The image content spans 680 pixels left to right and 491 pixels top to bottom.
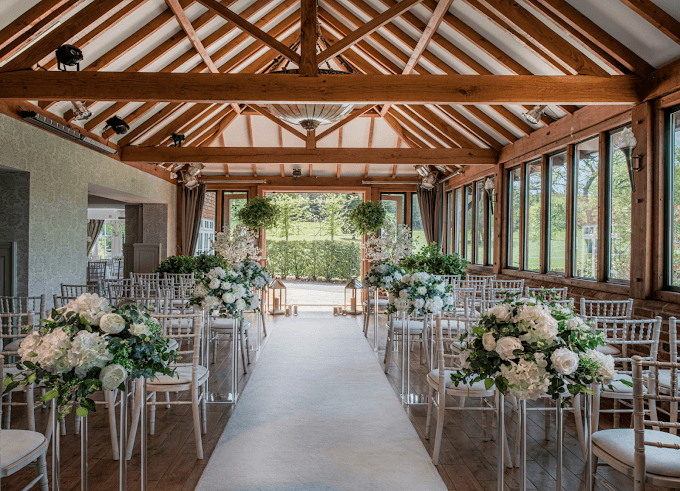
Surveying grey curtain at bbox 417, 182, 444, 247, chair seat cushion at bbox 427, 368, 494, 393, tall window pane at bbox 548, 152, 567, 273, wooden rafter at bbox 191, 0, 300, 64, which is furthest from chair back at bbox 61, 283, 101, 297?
grey curtain at bbox 417, 182, 444, 247

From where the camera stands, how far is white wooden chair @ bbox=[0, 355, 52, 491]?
209 cm

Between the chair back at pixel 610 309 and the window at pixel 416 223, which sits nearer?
the chair back at pixel 610 309

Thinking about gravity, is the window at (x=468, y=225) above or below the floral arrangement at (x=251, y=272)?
above

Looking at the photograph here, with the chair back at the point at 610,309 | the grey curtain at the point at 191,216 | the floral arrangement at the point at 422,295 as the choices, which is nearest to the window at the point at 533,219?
the chair back at the point at 610,309

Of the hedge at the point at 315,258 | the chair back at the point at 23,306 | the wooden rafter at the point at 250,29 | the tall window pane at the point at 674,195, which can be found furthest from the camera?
Answer: the hedge at the point at 315,258

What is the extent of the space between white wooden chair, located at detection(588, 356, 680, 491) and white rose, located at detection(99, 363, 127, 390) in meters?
2.11

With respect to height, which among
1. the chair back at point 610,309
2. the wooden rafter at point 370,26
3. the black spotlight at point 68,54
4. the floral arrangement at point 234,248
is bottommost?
the chair back at point 610,309

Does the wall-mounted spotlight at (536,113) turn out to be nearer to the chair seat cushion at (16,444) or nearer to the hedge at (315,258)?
the chair seat cushion at (16,444)

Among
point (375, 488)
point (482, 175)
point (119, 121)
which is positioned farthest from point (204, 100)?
point (482, 175)

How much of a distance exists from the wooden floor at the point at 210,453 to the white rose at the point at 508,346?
1254mm

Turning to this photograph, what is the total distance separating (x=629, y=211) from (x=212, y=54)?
6125 mm

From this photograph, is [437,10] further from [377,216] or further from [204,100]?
[377,216]

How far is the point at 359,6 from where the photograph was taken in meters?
6.55

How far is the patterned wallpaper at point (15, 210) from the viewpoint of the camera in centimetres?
593
